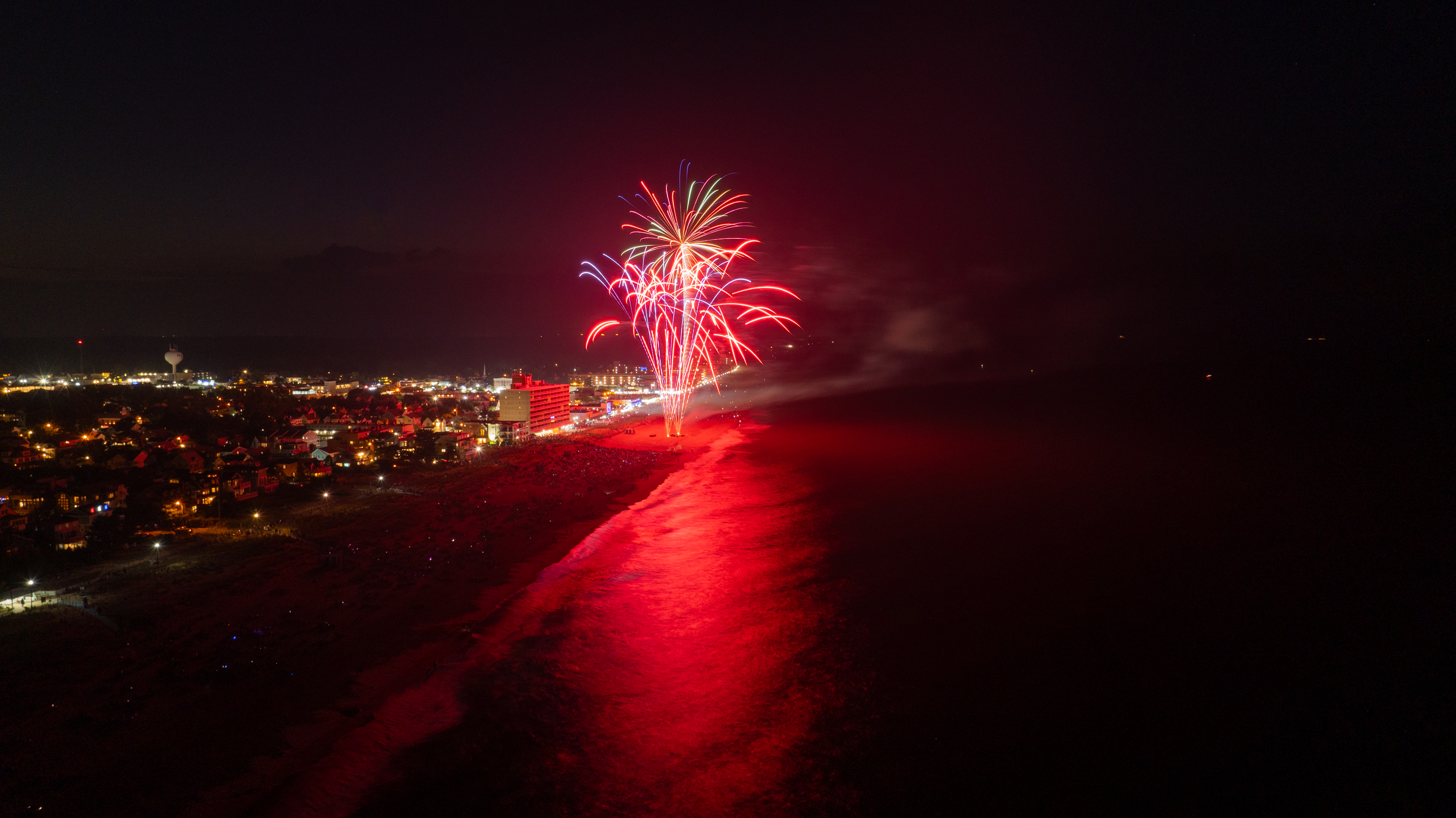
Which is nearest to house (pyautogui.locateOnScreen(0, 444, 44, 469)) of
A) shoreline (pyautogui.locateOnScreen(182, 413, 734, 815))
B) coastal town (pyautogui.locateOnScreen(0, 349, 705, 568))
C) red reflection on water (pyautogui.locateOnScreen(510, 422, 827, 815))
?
coastal town (pyautogui.locateOnScreen(0, 349, 705, 568))

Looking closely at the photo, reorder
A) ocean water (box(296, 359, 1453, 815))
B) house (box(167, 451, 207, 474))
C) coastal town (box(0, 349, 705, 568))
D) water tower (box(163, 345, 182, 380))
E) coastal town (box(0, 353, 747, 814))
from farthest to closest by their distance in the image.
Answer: water tower (box(163, 345, 182, 380)) → house (box(167, 451, 207, 474)) → coastal town (box(0, 349, 705, 568)) → coastal town (box(0, 353, 747, 814)) → ocean water (box(296, 359, 1453, 815))

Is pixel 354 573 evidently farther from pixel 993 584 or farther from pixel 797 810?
pixel 993 584

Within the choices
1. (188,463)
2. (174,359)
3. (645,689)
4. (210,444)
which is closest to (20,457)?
(210,444)

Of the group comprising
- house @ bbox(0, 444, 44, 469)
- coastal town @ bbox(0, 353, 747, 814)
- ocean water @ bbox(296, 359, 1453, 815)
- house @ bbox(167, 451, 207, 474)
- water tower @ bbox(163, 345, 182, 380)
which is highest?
water tower @ bbox(163, 345, 182, 380)

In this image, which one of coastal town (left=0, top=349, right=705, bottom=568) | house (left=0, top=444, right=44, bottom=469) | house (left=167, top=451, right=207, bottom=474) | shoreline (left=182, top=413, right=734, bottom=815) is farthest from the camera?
house (left=167, top=451, right=207, bottom=474)

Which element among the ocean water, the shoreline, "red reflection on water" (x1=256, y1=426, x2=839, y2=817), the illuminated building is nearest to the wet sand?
the shoreline

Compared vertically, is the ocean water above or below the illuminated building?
below

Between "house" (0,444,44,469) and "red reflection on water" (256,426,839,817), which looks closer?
"red reflection on water" (256,426,839,817)

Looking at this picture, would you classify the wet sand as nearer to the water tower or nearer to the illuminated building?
the illuminated building

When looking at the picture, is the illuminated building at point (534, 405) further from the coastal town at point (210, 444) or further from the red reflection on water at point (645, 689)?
the red reflection on water at point (645, 689)

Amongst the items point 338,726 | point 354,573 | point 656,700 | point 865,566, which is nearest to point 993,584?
point 865,566

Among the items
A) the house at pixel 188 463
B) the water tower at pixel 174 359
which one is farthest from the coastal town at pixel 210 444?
the water tower at pixel 174 359
